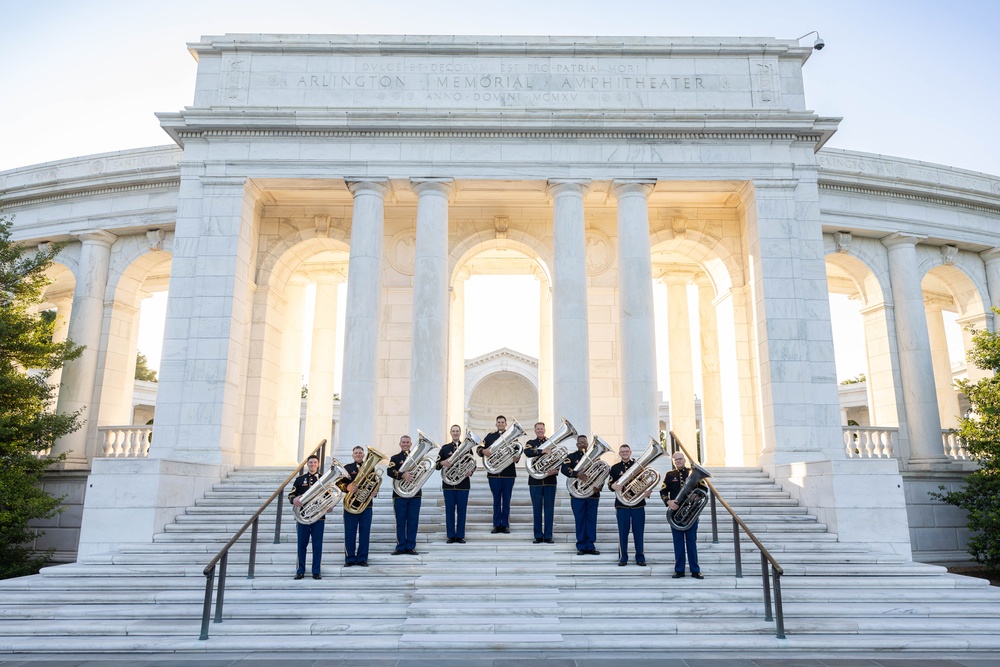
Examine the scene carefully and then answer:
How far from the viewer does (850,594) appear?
1201 centimetres

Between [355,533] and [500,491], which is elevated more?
[500,491]

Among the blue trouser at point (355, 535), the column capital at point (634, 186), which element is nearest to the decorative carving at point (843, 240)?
the column capital at point (634, 186)

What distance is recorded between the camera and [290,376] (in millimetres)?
26297

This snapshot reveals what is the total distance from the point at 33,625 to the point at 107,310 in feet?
56.9

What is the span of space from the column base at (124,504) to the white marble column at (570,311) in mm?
10162

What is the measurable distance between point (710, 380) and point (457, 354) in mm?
10194

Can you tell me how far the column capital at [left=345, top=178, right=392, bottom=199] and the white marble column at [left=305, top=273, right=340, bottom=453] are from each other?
7.64 meters

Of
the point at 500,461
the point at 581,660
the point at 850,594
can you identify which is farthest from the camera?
the point at 500,461

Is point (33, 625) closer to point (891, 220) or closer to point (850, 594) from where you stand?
point (850, 594)

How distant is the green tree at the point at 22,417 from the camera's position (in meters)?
18.1

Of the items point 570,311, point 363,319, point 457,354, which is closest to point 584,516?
point 570,311

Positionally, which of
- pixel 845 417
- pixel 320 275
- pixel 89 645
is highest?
pixel 320 275

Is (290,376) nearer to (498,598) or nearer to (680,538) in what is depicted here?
(498,598)

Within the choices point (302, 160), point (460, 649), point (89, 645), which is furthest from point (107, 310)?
point (460, 649)
